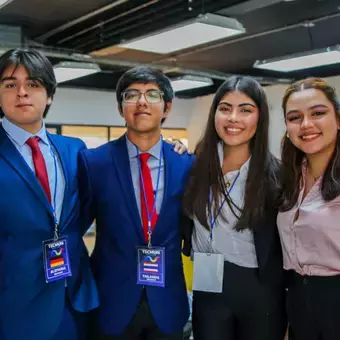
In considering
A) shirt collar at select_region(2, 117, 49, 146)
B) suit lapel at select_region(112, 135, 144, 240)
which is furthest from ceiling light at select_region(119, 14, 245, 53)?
shirt collar at select_region(2, 117, 49, 146)

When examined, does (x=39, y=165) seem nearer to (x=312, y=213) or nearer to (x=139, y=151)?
(x=139, y=151)

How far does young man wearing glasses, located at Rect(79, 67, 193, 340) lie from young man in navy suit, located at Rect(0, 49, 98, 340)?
9 cm

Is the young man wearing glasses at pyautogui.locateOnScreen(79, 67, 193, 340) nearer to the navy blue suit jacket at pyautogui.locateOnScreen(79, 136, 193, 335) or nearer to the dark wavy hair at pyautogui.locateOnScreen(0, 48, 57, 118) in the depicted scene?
the navy blue suit jacket at pyautogui.locateOnScreen(79, 136, 193, 335)

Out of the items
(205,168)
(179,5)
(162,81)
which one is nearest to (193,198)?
(205,168)

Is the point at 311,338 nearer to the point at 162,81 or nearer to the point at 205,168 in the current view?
the point at 205,168

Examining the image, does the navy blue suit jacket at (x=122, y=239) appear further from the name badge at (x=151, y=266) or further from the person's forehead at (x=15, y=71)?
the person's forehead at (x=15, y=71)

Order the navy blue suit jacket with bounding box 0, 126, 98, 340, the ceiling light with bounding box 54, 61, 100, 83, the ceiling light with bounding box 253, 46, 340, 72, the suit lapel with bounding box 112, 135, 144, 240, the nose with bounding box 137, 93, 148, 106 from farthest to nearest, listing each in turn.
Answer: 1. the ceiling light with bounding box 54, 61, 100, 83
2. the ceiling light with bounding box 253, 46, 340, 72
3. the nose with bounding box 137, 93, 148, 106
4. the suit lapel with bounding box 112, 135, 144, 240
5. the navy blue suit jacket with bounding box 0, 126, 98, 340

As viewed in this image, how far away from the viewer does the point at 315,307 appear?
1871 millimetres

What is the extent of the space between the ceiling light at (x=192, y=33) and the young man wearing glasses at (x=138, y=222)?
6.77 feet

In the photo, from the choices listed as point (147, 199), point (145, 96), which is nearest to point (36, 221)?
point (147, 199)

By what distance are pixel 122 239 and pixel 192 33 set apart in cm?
279

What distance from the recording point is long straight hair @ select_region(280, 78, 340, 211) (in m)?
1.92

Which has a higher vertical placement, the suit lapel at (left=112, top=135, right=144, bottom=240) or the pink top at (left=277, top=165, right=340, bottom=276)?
the suit lapel at (left=112, top=135, right=144, bottom=240)

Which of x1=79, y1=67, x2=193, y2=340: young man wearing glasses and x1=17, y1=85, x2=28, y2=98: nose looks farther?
x1=79, y1=67, x2=193, y2=340: young man wearing glasses
